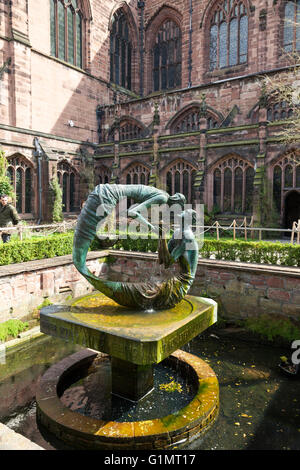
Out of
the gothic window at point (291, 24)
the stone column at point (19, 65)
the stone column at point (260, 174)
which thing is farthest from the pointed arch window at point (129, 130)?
the gothic window at point (291, 24)

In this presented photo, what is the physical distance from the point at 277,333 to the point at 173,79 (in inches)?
1015

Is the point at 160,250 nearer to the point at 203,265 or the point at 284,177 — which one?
the point at 203,265

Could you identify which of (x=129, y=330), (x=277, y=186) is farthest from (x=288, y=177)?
(x=129, y=330)

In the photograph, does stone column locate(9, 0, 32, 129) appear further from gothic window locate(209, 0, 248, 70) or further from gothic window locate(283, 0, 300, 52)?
gothic window locate(283, 0, 300, 52)

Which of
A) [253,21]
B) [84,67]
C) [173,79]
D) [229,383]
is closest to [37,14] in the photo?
[84,67]

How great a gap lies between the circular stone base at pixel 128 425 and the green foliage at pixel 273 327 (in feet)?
12.0

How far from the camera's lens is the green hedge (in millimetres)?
8516

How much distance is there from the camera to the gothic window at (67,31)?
22.3m

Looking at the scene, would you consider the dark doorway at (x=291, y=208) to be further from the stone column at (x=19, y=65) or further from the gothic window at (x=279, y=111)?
the stone column at (x=19, y=65)

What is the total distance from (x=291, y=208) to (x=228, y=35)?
15.4 meters

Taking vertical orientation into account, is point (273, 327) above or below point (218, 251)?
below

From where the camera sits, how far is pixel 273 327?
823cm

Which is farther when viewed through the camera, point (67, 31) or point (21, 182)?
point (67, 31)
